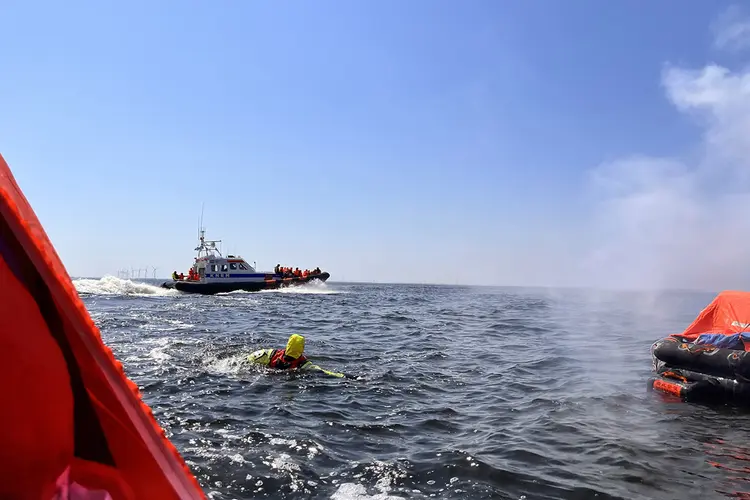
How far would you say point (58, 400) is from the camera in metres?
1.31

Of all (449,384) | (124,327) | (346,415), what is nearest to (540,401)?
(449,384)

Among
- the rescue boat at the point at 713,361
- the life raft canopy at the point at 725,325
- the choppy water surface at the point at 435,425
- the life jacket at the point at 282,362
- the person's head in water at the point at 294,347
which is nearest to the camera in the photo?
the choppy water surface at the point at 435,425

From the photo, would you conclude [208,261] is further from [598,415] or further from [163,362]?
[598,415]

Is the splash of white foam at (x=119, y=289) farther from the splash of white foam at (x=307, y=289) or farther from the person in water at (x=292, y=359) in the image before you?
the person in water at (x=292, y=359)

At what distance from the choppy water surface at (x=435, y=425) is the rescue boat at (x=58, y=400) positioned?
4186 mm

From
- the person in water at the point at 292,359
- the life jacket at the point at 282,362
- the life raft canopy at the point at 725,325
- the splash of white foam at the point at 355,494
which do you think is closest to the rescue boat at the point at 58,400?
the splash of white foam at the point at 355,494

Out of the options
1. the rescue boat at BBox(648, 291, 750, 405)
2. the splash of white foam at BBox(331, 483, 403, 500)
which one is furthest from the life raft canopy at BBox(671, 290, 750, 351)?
the splash of white foam at BBox(331, 483, 403, 500)

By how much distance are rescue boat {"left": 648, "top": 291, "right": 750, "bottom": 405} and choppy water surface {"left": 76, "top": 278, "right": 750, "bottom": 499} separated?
0.49m

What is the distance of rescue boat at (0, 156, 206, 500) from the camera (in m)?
1.22

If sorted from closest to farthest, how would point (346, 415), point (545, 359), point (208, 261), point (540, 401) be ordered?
1. point (346, 415)
2. point (540, 401)
3. point (545, 359)
4. point (208, 261)

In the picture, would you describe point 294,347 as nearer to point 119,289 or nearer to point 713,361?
point 713,361

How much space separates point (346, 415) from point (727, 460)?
5.62 meters

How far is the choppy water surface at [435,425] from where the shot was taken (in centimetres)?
553

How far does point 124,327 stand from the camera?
18062 millimetres
